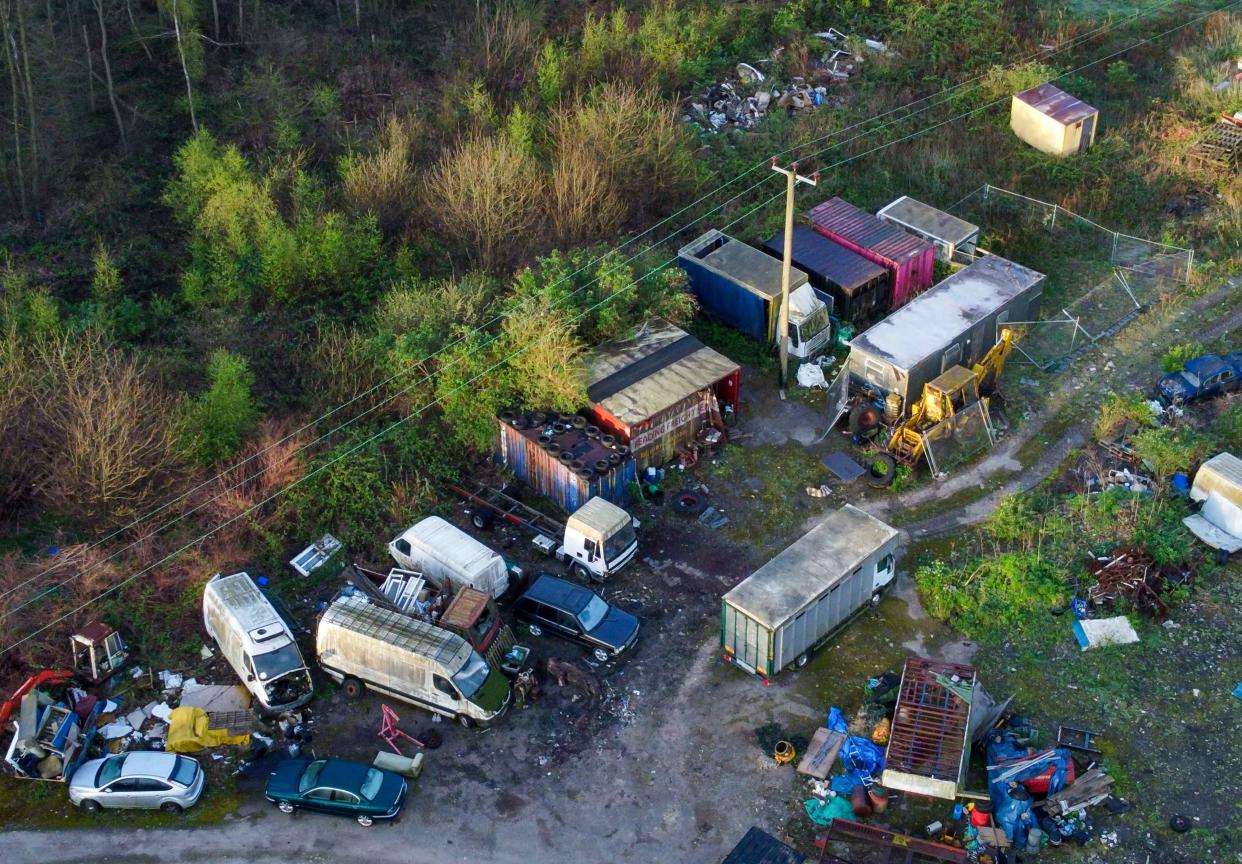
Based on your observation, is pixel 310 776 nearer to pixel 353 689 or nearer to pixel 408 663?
pixel 353 689

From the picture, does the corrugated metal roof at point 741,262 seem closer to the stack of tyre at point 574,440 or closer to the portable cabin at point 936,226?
the portable cabin at point 936,226

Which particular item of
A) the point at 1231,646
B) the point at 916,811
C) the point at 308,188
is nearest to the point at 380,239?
the point at 308,188

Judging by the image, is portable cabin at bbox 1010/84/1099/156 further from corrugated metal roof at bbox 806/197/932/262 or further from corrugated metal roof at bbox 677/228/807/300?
corrugated metal roof at bbox 677/228/807/300

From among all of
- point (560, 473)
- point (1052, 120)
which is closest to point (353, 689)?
point (560, 473)

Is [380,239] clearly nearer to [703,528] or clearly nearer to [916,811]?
[703,528]

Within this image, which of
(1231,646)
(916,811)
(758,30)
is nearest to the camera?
(916,811)
